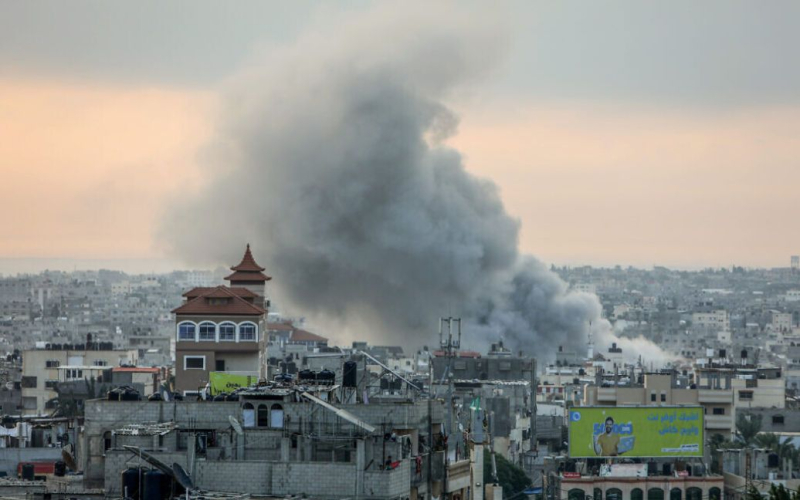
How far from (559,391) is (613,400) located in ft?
87.0

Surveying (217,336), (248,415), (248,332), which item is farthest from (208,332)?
(248,415)

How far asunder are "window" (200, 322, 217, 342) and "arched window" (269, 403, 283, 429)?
33600 mm

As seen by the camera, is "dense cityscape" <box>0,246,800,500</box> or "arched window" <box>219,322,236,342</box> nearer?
"dense cityscape" <box>0,246,800,500</box>

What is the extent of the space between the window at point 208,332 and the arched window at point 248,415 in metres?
33.3

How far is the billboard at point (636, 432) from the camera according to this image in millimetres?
59188

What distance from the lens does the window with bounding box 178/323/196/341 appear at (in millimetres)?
64125

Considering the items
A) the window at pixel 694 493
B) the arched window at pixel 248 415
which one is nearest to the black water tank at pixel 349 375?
the arched window at pixel 248 415

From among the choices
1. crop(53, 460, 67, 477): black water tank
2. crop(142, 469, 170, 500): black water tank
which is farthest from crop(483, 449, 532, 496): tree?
crop(142, 469, 170, 500): black water tank

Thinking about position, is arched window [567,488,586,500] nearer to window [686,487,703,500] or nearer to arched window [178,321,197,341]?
window [686,487,703,500]

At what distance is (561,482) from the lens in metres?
58.5

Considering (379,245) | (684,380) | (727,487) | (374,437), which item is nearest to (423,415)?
(374,437)

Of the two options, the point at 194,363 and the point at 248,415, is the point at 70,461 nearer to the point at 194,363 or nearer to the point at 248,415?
the point at 248,415

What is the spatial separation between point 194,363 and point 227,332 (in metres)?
1.52

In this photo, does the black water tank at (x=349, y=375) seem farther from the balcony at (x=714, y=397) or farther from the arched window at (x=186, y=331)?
the balcony at (x=714, y=397)
